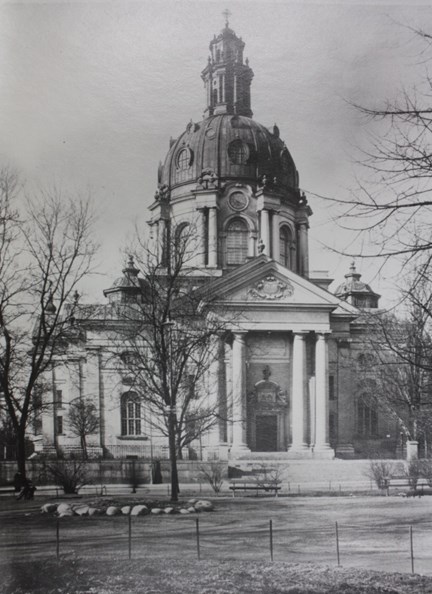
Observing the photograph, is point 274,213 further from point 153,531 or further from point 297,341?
point 153,531

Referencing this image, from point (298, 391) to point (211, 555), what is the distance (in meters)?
33.3

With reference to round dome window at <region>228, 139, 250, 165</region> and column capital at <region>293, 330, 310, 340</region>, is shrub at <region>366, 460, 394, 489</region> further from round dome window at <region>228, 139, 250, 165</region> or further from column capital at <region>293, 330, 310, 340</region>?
round dome window at <region>228, 139, 250, 165</region>

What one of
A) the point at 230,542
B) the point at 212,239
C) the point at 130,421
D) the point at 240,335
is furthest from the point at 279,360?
the point at 230,542

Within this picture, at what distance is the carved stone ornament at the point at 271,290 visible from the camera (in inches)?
1817

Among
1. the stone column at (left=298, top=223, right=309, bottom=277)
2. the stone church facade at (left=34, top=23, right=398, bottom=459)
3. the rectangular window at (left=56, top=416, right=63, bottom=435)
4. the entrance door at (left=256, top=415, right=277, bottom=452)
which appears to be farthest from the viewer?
the stone column at (left=298, top=223, right=309, bottom=277)

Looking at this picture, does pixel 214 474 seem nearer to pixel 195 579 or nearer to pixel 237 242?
pixel 195 579

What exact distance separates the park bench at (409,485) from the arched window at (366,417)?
15.8 m

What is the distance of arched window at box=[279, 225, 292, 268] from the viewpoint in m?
57.1

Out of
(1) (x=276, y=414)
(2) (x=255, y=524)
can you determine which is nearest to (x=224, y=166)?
(1) (x=276, y=414)

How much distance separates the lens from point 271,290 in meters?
46.5

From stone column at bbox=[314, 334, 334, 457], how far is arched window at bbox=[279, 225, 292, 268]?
1133cm

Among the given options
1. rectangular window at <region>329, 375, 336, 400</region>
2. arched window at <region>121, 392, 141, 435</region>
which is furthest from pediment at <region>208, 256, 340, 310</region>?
arched window at <region>121, 392, 141, 435</region>

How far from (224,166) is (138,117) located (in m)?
41.5

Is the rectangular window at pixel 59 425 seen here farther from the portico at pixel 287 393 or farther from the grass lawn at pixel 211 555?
the grass lawn at pixel 211 555
